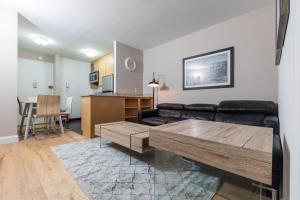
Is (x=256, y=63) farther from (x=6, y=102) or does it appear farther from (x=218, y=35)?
(x=6, y=102)

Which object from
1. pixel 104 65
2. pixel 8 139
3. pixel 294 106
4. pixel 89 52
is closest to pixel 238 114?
pixel 294 106

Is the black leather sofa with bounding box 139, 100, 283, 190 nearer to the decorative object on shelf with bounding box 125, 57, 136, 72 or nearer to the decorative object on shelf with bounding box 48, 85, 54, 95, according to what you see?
the decorative object on shelf with bounding box 125, 57, 136, 72

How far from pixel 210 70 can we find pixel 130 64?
2279mm

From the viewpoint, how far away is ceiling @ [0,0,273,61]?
7.89 feet

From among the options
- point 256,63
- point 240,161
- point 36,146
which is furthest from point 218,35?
point 36,146

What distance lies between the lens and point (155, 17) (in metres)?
2.79

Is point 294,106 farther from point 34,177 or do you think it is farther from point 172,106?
point 172,106

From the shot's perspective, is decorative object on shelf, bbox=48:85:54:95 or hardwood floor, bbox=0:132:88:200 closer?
hardwood floor, bbox=0:132:88:200

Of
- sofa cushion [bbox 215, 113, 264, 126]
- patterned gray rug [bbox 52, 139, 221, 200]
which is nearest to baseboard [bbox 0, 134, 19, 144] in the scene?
patterned gray rug [bbox 52, 139, 221, 200]

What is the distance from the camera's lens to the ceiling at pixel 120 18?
7.89 feet

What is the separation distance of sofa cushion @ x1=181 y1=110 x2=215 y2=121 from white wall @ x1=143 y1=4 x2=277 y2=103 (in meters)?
0.45

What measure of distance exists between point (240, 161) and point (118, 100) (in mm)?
3187

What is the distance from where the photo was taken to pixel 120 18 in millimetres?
2836

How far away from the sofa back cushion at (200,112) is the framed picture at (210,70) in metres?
0.52
